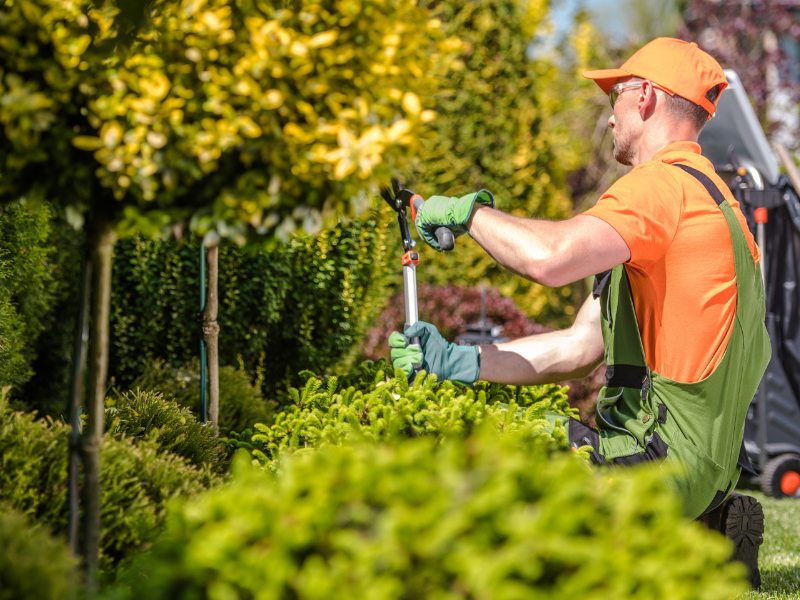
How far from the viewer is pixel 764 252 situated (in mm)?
4301

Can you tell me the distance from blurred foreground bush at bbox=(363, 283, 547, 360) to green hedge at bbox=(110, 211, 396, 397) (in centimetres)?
156

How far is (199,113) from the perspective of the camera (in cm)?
126

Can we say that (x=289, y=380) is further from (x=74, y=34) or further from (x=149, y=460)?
(x=74, y=34)

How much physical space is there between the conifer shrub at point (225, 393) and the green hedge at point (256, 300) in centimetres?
24

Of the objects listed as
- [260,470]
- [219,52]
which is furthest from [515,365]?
[219,52]

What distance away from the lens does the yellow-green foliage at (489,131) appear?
6199mm

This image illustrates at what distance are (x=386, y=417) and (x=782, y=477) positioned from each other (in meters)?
3.70

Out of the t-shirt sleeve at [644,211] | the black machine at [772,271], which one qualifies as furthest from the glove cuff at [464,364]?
the black machine at [772,271]

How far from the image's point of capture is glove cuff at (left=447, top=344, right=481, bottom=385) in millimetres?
2246

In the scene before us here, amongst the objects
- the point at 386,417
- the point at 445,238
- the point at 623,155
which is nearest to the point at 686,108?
the point at 623,155

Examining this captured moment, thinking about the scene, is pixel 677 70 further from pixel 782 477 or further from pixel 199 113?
pixel 782 477

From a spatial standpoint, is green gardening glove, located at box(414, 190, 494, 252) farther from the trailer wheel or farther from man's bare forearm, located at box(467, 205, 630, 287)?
the trailer wheel

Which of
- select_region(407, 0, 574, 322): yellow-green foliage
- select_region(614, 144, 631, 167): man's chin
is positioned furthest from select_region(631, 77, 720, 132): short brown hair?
select_region(407, 0, 574, 322): yellow-green foliage

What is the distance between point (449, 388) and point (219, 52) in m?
1.26
